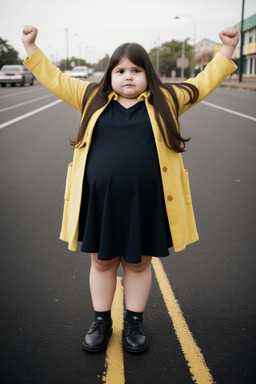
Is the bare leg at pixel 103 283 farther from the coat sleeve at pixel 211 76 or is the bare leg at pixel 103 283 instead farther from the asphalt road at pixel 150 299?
the coat sleeve at pixel 211 76

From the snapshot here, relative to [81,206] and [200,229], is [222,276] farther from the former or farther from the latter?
[81,206]

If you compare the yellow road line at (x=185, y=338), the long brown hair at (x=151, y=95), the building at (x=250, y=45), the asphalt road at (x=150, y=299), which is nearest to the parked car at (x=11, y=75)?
the asphalt road at (x=150, y=299)

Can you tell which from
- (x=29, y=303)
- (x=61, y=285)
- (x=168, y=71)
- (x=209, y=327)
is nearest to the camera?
(x=209, y=327)

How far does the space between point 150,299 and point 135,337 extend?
64 centimetres

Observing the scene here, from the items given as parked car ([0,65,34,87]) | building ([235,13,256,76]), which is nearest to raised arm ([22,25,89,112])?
parked car ([0,65,34,87])

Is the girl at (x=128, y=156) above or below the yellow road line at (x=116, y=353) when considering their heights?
above

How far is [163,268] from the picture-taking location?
3.91 m

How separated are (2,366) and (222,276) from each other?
1.90 metres

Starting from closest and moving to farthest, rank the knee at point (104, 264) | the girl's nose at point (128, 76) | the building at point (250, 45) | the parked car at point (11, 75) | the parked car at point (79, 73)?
1. the girl's nose at point (128, 76)
2. the knee at point (104, 264)
3. the parked car at point (11, 75)
4. the parked car at point (79, 73)
5. the building at point (250, 45)

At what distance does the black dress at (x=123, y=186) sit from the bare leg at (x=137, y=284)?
0.66ft

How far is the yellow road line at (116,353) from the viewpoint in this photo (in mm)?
2488

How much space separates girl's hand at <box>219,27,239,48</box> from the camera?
262 cm

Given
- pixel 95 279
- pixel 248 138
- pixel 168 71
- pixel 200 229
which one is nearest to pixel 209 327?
pixel 95 279

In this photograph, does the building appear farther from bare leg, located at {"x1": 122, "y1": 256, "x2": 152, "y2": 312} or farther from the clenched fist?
bare leg, located at {"x1": 122, "y1": 256, "x2": 152, "y2": 312}
